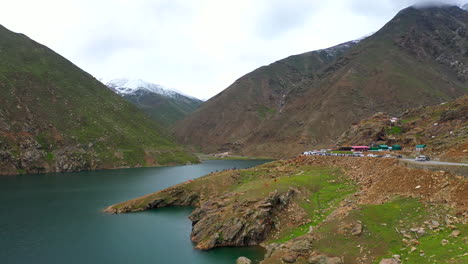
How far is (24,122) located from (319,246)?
7673 inches

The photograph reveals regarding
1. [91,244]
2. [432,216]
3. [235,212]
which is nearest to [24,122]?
[91,244]

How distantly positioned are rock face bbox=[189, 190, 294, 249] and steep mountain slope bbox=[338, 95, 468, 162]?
31137 millimetres

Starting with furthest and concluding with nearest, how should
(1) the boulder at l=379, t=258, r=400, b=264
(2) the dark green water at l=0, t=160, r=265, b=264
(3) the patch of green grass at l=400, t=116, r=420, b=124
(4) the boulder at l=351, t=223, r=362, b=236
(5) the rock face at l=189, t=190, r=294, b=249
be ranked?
(3) the patch of green grass at l=400, t=116, r=420, b=124, (5) the rock face at l=189, t=190, r=294, b=249, (2) the dark green water at l=0, t=160, r=265, b=264, (4) the boulder at l=351, t=223, r=362, b=236, (1) the boulder at l=379, t=258, r=400, b=264

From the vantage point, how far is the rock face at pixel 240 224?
54500 mm

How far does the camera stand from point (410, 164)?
5025 cm

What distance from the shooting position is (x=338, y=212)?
49219mm

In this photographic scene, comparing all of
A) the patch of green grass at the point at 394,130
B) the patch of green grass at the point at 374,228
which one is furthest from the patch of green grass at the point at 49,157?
the patch of green grass at the point at 374,228

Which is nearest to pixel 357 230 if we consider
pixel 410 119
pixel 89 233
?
pixel 89 233

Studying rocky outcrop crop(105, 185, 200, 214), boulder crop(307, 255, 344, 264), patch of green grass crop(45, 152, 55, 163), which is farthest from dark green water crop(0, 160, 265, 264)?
patch of green grass crop(45, 152, 55, 163)

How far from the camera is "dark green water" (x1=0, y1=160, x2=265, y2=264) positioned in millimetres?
51531

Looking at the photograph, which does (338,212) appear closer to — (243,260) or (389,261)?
(243,260)

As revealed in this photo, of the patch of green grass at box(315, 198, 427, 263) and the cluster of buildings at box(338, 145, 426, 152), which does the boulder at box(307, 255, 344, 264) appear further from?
the cluster of buildings at box(338, 145, 426, 152)

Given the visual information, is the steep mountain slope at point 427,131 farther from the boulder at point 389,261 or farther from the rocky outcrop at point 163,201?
the rocky outcrop at point 163,201

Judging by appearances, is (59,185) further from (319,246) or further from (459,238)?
(459,238)
